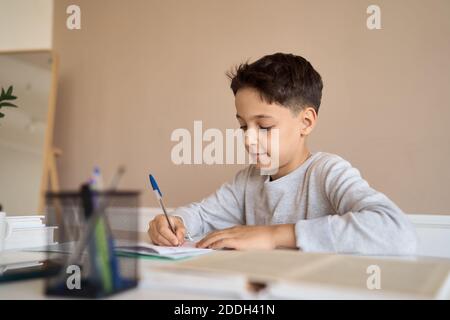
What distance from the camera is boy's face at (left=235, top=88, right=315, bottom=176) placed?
41.1 inches

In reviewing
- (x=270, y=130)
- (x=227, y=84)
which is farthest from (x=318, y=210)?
(x=227, y=84)

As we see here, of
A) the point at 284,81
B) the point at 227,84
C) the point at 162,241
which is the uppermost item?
the point at 227,84

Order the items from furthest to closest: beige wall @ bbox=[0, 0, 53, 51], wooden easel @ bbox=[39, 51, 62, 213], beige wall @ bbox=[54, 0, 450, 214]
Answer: beige wall @ bbox=[0, 0, 53, 51] < wooden easel @ bbox=[39, 51, 62, 213] < beige wall @ bbox=[54, 0, 450, 214]

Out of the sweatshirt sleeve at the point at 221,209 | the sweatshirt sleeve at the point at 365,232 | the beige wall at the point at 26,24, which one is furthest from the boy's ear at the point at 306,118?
the beige wall at the point at 26,24

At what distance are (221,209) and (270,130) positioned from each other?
27 centimetres

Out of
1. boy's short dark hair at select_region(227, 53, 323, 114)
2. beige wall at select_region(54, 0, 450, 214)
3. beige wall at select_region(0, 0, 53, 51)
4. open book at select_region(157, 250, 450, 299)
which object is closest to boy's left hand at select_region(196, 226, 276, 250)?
open book at select_region(157, 250, 450, 299)

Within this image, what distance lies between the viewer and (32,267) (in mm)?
545

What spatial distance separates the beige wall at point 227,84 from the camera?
157cm

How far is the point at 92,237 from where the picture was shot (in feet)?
1.22

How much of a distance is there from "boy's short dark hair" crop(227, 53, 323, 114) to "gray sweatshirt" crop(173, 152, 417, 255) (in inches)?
6.0

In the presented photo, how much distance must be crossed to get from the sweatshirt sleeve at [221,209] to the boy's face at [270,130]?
119 millimetres

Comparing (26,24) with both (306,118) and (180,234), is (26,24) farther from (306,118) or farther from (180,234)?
(180,234)

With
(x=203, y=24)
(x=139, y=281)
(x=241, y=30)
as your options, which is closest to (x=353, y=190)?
(x=139, y=281)

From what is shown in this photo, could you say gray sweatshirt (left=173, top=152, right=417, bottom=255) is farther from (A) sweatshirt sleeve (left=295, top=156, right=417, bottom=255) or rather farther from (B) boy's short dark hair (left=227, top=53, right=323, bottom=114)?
(B) boy's short dark hair (left=227, top=53, right=323, bottom=114)
